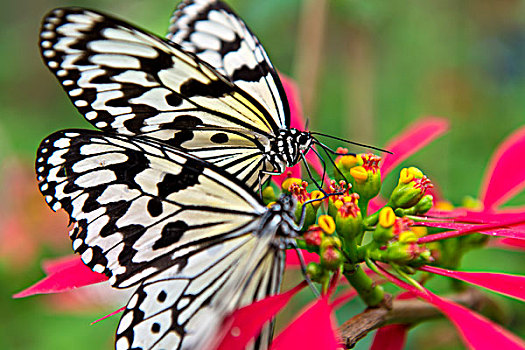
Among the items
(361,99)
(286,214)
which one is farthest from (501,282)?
(361,99)

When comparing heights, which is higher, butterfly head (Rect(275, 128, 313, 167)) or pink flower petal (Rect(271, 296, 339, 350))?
butterfly head (Rect(275, 128, 313, 167))

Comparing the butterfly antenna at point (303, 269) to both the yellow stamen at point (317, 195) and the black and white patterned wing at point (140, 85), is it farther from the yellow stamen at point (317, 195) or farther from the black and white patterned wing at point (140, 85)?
the black and white patterned wing at point (140, 85)

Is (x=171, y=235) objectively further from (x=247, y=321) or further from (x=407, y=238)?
(x=407, y=238)

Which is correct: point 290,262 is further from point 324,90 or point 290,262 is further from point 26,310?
point 324,90

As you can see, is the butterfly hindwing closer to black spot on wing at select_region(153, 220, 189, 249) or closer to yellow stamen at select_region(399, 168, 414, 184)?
black spot on wing at select_region(153, 220, 189, 249)

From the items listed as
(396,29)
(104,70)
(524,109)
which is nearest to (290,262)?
(104,70)

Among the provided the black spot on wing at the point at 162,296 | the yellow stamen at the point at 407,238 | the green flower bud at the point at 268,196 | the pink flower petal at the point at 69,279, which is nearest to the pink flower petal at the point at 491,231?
the yellow stamen at the point at 407,238

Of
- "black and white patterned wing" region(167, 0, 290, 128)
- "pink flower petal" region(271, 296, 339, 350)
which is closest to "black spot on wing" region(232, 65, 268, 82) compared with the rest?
"black and white patterned wing" region(167, 0, 290, 128)
